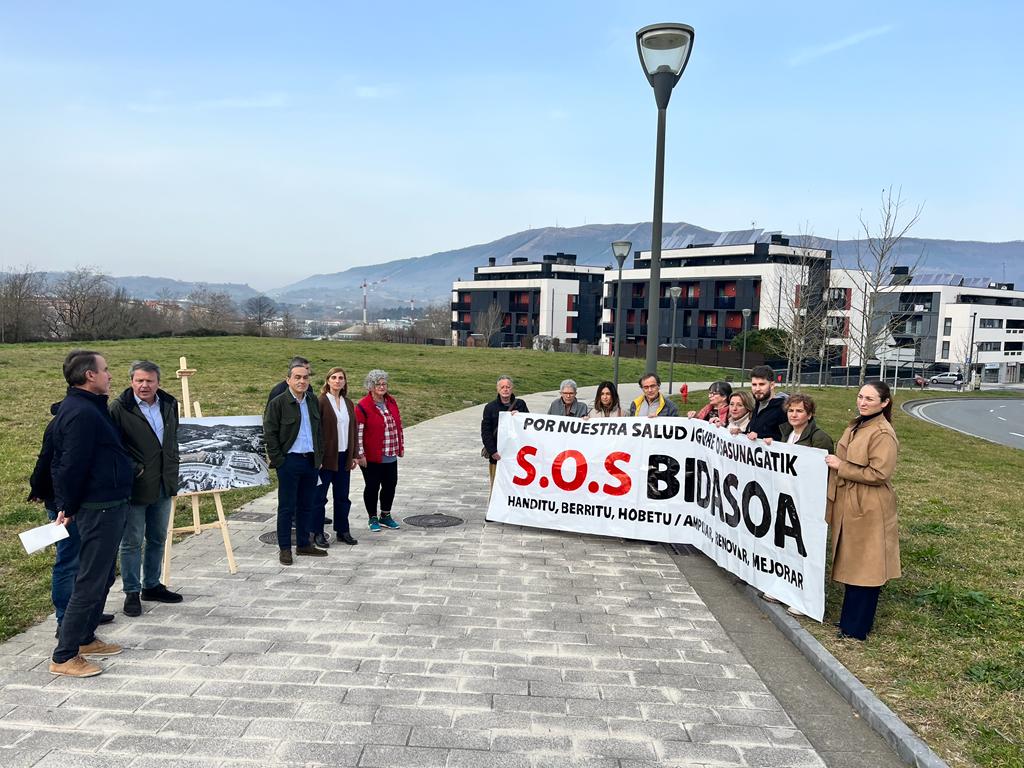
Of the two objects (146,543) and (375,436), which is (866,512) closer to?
(375,436)

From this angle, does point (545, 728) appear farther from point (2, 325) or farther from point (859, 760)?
point (2, 325)

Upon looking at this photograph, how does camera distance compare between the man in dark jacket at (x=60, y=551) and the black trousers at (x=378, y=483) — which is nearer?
the man in dark jacket at (x=60, y=551)

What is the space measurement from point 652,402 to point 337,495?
13.2 ft

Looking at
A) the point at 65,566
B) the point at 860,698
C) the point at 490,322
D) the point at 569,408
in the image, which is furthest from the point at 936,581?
the point at 490,322

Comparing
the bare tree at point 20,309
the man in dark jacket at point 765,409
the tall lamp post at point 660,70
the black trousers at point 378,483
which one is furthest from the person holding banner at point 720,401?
the bare tree at point 20,309

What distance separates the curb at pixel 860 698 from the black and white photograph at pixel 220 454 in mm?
5192

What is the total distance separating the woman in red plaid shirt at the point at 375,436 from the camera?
330 inches

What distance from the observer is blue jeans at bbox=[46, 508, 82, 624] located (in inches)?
205

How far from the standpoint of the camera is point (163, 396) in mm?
6062

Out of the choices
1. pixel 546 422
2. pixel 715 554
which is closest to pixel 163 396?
pixel 546 422

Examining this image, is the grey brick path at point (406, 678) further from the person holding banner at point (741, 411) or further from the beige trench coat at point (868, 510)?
the person holding banner at point (741, 411)

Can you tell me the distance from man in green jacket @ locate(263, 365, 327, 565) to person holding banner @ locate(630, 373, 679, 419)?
13.2 feet

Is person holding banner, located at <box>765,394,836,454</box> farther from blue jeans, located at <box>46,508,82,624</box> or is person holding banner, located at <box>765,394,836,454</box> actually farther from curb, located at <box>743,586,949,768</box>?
blue jeans, located at <box>46,508,82,624</box>

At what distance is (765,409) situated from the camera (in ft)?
23.5
